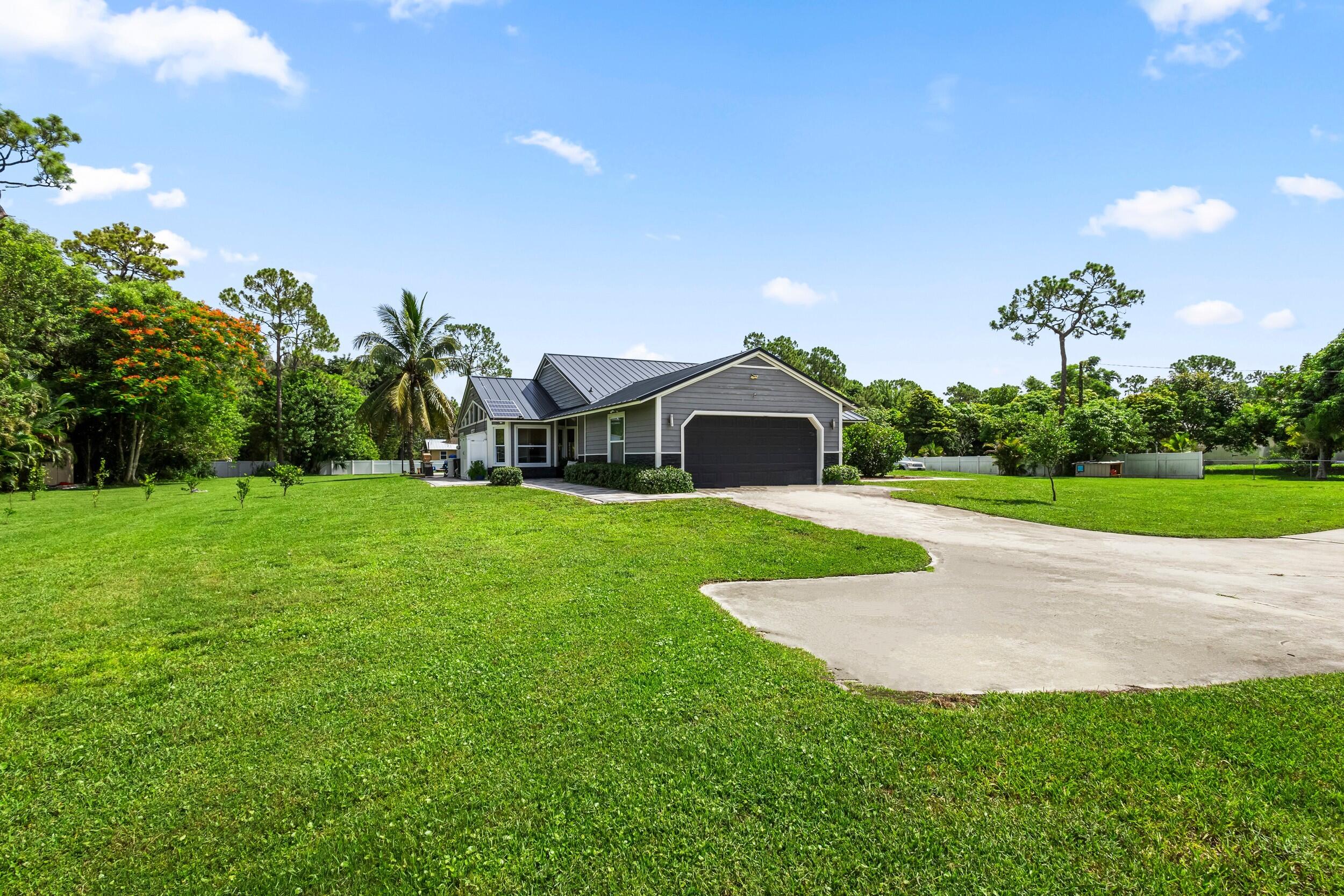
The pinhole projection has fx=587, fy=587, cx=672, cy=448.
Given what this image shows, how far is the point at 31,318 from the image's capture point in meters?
20.3

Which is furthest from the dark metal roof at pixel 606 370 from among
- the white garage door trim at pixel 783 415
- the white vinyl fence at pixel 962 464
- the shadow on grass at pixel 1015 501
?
the white vinyl fence at pixel 962 464

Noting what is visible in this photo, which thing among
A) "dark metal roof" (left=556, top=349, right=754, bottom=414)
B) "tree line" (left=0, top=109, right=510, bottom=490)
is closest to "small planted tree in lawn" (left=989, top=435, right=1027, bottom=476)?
"dark metal roof" (left=556, top=349, right=754, bottom=414)

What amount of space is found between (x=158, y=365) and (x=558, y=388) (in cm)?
1573

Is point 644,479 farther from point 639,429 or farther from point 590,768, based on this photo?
point 590,768

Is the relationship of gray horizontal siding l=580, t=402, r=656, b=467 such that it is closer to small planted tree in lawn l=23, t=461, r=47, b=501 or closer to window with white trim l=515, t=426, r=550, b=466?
window with white trim l=515, t=426, r=550, b=466

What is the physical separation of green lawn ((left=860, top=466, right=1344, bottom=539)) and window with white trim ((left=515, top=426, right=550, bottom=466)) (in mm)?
13720

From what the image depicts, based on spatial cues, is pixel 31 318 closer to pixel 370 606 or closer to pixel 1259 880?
pixel 370 606

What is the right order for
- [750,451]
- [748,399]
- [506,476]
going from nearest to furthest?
[748,399]
[750,451]
[506,476]

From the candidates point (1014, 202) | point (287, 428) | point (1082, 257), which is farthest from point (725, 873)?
point (1082, 257)

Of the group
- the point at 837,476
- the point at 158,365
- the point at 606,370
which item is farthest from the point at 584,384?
the point at 158,365

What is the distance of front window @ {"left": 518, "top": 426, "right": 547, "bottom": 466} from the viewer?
24.0 m

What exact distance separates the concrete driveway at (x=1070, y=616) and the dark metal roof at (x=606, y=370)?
52.6 feet

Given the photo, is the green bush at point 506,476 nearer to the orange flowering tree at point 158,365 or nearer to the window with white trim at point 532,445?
the window with white trim at point 532,445

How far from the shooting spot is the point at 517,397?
24938 millimetres
